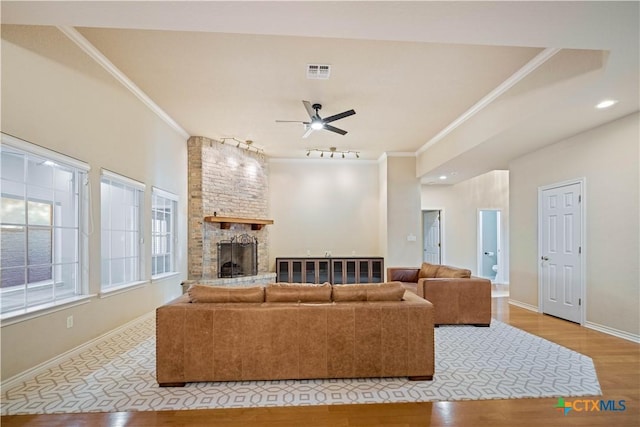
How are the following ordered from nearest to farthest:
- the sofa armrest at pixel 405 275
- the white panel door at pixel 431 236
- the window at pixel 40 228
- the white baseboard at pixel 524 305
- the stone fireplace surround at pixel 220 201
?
the window at pixel 40 228 → the white baseboard at pixel 524 305 → the sofa armrest at pixel 405 275 → the stone fireplace surround at pixel 220 201 → the white panel door at pixel 431 236

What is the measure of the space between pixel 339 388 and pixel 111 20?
3.32 meters

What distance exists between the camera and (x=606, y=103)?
359 centimetres

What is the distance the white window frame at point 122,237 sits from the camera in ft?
13.5

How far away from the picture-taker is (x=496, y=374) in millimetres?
3062

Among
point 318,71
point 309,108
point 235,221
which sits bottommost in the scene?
point 235,221

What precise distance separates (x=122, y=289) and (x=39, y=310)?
4.32 ft

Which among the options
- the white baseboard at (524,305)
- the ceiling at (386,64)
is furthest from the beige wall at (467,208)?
the white baseboard at (524,305)

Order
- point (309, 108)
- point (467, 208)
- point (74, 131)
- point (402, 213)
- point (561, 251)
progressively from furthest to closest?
1. point (467, 208)
2. point (402, 213)
3. point (561, 251)
4. point (309, 108)
5. point (74, 131)

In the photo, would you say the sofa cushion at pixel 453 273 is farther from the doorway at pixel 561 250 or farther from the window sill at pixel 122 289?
the window sill at pixel 122 289

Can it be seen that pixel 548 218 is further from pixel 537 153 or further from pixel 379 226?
pixel 379 226

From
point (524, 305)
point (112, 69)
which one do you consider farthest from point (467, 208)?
point (112, 69)

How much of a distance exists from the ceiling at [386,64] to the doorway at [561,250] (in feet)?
2.88

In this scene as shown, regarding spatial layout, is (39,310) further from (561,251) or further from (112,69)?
(561,251)

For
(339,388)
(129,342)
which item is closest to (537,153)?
(339,388)
